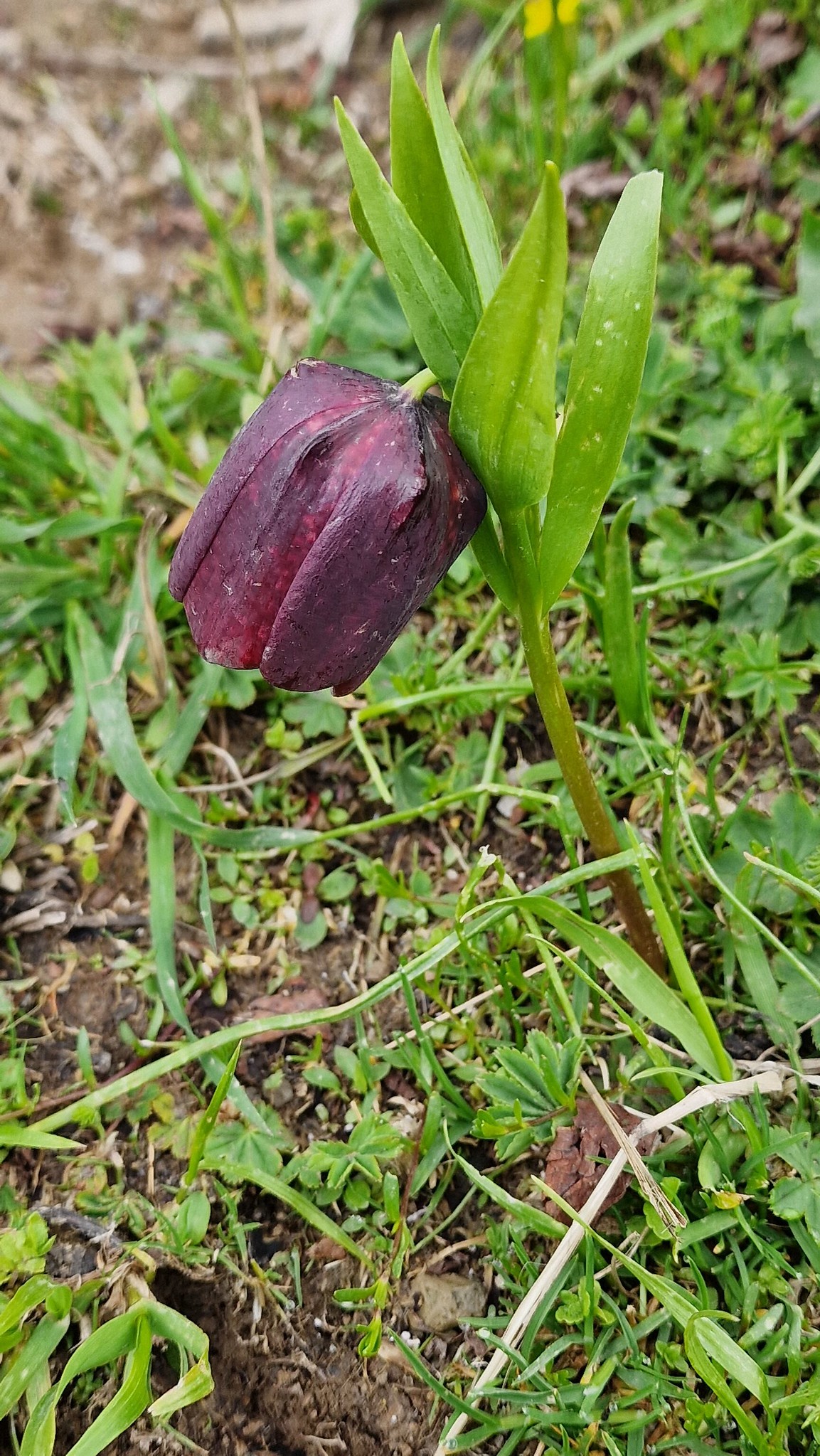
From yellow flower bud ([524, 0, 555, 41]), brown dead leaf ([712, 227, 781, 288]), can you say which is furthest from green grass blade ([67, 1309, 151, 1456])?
yellow flower bud ([524, 0, 555, 41])

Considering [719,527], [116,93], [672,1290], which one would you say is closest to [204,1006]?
[672,1290]

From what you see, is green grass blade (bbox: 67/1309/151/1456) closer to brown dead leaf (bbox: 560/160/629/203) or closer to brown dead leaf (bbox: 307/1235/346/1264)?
brown dead leaf (bbox: 307/1235/346/1264)

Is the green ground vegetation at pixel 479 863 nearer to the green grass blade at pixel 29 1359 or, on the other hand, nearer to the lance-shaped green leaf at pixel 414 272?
the green grass blade at pixel 29 1359

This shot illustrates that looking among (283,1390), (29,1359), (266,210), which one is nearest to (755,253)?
(266,210)

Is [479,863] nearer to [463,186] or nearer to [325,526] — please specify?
[325,526]

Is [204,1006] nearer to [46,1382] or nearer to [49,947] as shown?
[49,947]
